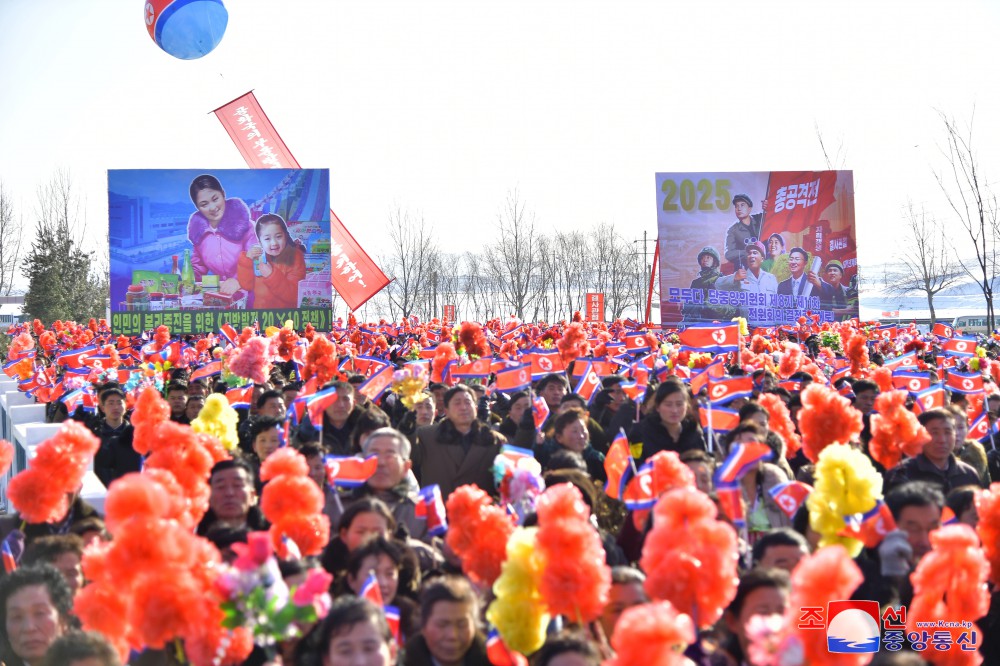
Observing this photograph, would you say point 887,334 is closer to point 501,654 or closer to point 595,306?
point 595,306

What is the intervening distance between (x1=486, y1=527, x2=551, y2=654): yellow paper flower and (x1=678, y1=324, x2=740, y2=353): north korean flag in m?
8.57

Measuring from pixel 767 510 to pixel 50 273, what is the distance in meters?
41.6

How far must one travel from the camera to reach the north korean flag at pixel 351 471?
6.61 metres

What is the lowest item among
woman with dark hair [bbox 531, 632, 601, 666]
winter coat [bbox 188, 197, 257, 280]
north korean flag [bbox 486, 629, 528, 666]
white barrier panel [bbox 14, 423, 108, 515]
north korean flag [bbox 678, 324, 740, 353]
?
north korean flag [bbox 486, 629, 528, 666]

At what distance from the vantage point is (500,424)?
33.9ft

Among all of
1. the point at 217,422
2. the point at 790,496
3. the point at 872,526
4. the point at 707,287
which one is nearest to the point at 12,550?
the point at 217,422

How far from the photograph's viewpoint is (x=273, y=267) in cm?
2981

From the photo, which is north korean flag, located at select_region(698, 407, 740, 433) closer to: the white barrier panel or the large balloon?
the white barrier panel

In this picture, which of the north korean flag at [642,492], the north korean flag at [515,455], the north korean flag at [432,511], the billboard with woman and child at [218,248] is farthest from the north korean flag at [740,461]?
the billboard with woman and child at [218,248]

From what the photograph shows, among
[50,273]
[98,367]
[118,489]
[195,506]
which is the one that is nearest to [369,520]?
[195,506]

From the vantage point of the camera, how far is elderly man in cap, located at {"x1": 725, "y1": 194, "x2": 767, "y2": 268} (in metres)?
33.3

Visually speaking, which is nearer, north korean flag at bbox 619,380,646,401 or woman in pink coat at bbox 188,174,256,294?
north korean flag at bbox 619,380,646,401

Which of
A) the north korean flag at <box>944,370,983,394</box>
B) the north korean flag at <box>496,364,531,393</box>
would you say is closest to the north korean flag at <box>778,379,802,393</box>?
the north korean flag at <box>944,370,983,394</box>

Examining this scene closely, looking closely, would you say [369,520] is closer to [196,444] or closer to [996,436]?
[196,444]
